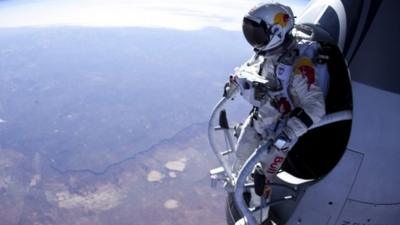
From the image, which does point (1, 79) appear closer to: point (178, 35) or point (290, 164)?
point (178, 35)

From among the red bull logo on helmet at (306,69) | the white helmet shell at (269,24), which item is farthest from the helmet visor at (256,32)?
the red bull logo on helmet at (306,69)

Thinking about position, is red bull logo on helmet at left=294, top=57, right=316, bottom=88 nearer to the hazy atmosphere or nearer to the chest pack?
the chest pack

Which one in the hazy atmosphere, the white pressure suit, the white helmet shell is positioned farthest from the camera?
the hazy atmosphere

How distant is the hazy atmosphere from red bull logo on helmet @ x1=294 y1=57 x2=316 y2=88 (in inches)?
1123

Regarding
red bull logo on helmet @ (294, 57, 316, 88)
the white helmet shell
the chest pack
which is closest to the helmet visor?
the white helmet shell

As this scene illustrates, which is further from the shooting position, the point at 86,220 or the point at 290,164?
the point at 86,220

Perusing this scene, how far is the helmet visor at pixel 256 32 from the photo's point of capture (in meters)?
4.86

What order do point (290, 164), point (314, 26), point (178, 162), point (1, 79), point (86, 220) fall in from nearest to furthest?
point (314, 26)
point (290, 164)
point (86, 220)
point (178, 162)
point (1, 79)

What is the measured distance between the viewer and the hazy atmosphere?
1353 inches

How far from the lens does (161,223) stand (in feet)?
107

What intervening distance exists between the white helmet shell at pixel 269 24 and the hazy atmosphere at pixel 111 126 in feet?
92.8

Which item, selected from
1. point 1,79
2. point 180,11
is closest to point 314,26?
point 1,79

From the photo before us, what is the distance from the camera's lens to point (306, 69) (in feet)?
15.1

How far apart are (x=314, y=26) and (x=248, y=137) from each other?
5.40 feet
